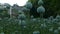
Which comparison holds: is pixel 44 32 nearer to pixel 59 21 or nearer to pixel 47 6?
pixel 59 21

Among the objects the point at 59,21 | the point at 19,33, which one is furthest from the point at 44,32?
the point at 59,21

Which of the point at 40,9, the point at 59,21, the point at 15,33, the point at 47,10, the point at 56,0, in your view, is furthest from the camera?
the point at 47,10

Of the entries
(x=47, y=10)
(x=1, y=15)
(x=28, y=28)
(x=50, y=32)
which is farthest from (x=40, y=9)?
(x=47, y=10)

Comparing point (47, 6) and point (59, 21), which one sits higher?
point (59, 21)

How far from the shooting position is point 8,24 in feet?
9.77

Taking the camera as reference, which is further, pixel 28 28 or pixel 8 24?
pixel 8 24

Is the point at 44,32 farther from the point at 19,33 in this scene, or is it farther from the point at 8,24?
the point at 8,24

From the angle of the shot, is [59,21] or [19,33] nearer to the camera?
[19,33]

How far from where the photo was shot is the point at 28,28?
8.70 ft

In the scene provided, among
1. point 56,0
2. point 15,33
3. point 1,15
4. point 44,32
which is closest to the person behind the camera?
point 15,33

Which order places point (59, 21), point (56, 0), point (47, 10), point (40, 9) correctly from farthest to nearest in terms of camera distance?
point (47, 10)
point (56, 0)
point (59, 21)
point (40, 9)

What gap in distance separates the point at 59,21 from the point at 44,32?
1.95ft

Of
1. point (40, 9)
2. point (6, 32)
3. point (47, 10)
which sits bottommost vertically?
point (47, 10)

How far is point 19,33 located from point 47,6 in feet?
38.4
